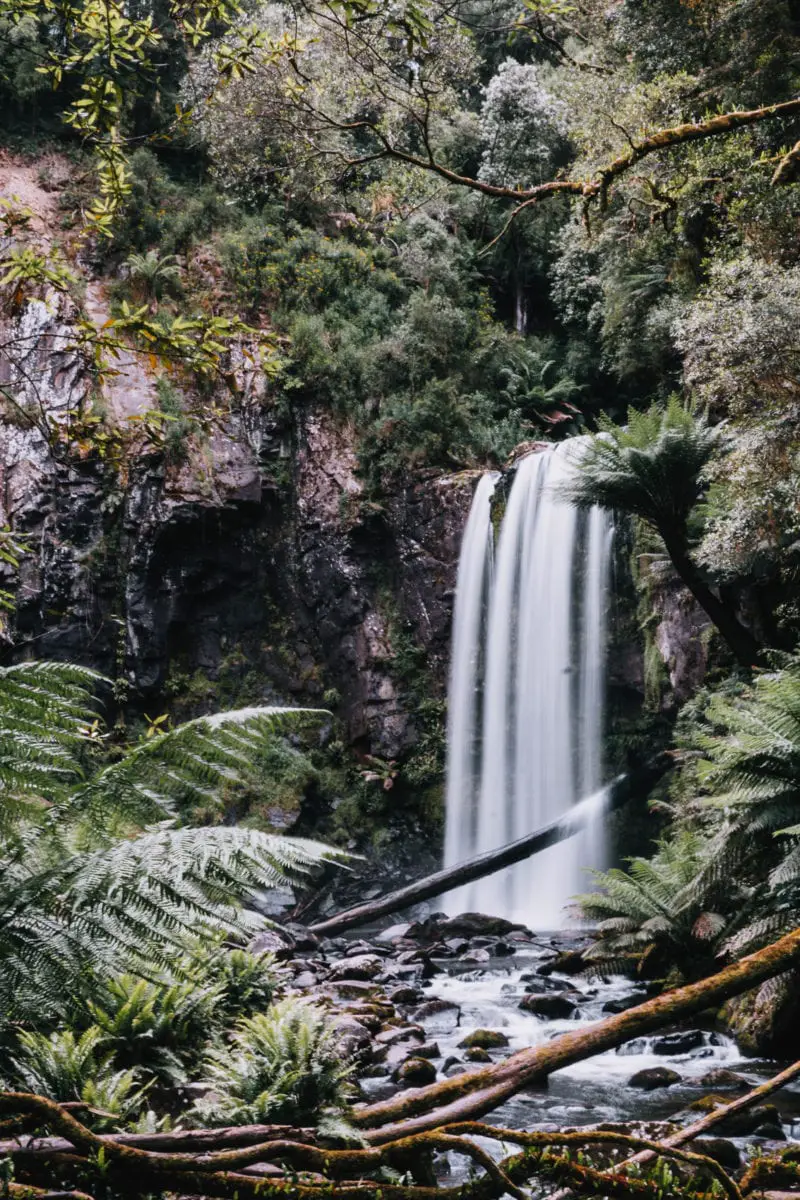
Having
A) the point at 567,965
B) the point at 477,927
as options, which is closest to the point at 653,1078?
the point at 567,965

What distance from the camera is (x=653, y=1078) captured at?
494cm

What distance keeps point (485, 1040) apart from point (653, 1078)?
1.26 meters

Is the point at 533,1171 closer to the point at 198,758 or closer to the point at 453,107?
the point at 198,758

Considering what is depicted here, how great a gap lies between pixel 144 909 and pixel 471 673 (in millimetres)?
13274

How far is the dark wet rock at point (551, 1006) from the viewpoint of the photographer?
21.4ft

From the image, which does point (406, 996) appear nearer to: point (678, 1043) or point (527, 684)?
point (678, 1043)

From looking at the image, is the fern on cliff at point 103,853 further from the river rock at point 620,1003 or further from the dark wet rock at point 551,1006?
the dark wet rock at point 551,1006

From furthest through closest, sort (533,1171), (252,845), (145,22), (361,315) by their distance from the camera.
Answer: (361,315) < (145,22) < (252,845) < (533,1171)

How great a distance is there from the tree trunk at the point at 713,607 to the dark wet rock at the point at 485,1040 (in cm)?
456

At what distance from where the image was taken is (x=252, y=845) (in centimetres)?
174

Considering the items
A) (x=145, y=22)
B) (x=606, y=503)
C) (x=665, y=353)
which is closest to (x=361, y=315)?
(x=665, y=353)

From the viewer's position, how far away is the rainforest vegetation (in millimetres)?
1598

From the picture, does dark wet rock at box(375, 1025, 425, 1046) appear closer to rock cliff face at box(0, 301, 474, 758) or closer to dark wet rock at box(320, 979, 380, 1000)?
dark wet rock at box(320, 979, 380, 1000)

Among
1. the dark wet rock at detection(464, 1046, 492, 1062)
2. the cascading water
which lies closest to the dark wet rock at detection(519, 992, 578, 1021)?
the dark wet rock at detection(464, 1046, 492, 1062)
